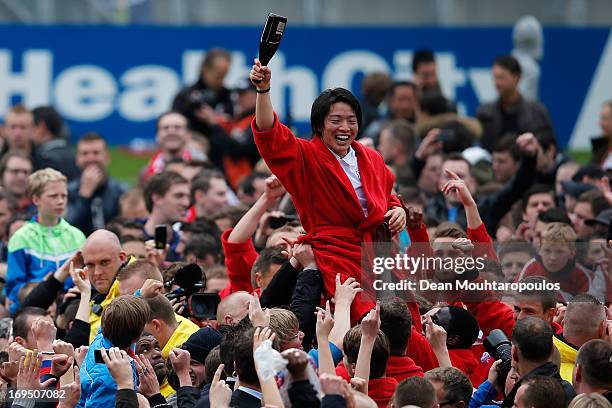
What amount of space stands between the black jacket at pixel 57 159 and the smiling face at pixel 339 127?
23.0ft

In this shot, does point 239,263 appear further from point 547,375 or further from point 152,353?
point 547,375

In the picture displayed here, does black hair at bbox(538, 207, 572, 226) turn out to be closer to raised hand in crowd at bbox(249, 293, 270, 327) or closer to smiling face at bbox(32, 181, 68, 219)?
smiling face at bbox(32, 181, 68, 219)

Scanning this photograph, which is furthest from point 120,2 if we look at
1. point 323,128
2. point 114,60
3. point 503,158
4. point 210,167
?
point 323,128

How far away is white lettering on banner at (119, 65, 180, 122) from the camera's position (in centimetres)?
1881

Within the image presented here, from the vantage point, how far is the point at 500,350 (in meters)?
8.58

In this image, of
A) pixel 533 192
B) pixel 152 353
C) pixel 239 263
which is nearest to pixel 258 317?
pixel 152 353

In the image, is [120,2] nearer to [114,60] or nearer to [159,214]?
[114,60]

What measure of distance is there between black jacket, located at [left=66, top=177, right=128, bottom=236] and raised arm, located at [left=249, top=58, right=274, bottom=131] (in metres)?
6.13

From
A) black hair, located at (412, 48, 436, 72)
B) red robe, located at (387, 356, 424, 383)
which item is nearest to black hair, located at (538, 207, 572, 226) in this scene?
red robe, located at (387, 356, 424, 383)

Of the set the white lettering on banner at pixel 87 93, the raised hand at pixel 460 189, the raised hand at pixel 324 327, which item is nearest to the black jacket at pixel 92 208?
the white lettering on banner at pixel 87 93

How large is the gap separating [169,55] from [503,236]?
7.66 metres

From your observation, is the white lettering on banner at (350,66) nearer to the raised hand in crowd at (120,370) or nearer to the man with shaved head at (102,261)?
the man with shaved head at (102,261)

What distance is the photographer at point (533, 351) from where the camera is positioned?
7941 millimetres

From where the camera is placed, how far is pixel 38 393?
322 inches
